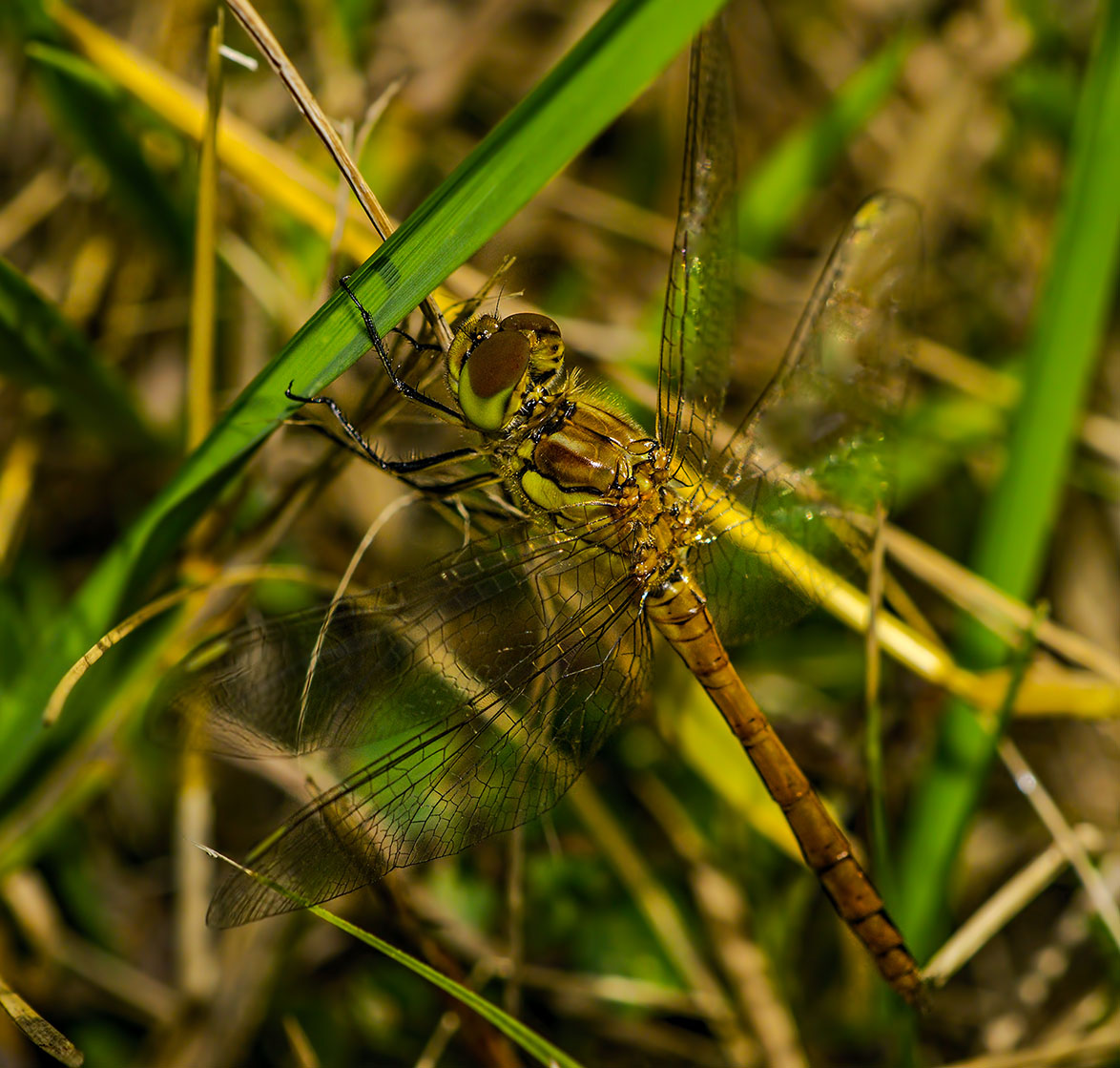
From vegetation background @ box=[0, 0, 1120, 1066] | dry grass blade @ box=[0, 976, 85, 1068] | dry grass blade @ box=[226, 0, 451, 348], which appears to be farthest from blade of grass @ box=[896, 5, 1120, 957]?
dry grass blade @ box=[0, 976, 85, 1068]

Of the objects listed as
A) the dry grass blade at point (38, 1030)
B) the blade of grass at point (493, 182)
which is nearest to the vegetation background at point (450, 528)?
the blade of grass at point (493, 182)

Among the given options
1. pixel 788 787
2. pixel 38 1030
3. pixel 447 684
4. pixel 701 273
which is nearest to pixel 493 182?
pixel 701 273

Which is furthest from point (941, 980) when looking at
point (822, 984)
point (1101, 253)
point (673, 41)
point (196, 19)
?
point (196, 19)

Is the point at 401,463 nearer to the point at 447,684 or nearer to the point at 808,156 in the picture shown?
the point at 447,684

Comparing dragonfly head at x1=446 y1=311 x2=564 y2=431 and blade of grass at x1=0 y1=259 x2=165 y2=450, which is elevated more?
blade of grass at x1=0 y1=259 x2=165 y2=450

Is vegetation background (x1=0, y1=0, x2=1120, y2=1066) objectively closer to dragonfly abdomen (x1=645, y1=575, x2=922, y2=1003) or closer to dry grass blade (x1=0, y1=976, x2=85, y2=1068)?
dragonfly abdomen (x1=645, y1=575, x2=922, y2=1003)

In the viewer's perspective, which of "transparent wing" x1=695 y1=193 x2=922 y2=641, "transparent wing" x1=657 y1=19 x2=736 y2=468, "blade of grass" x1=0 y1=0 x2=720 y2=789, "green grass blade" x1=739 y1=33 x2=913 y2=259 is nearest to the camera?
"blade of grass" x1=0 y1=0 x2=720 y2=789

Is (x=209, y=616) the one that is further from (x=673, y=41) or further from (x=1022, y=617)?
(x=1022, y=617)
